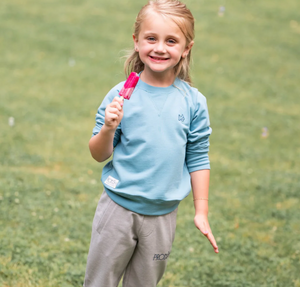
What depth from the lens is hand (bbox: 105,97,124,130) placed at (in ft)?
6.87

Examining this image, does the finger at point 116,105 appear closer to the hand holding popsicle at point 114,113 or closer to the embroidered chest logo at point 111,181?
the hand holding popsicle at point 114,113

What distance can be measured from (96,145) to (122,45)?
8.34 metres

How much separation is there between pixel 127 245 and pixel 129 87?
79cm

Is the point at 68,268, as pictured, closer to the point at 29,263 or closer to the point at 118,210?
the point at 29,263

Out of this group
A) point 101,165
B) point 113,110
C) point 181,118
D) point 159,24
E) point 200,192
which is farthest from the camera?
point 101,165

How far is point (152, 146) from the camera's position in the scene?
2.26 meters

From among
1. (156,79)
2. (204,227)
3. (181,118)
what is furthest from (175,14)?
(204,227)

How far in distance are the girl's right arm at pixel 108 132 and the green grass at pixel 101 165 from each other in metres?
0.60

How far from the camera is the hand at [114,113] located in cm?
209

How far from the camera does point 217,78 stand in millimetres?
9156

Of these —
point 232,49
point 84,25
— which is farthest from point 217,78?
point 84,25

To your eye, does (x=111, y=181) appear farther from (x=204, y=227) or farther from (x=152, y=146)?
(x=204, y=227)

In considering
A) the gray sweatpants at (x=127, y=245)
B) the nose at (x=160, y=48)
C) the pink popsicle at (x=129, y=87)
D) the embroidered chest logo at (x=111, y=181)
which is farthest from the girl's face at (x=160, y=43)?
the gray sweatpants at (x=127, y=245)

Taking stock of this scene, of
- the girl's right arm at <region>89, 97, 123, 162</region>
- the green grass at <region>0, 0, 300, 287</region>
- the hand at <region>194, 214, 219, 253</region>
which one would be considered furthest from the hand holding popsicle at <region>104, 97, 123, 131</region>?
the hand at <region>194, 214, 219, 253</region>
